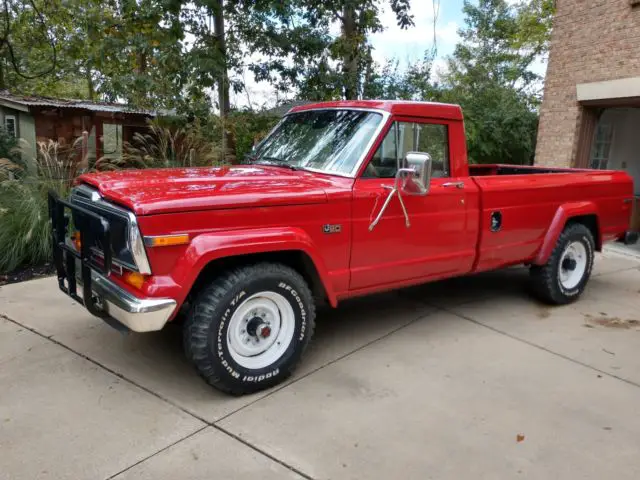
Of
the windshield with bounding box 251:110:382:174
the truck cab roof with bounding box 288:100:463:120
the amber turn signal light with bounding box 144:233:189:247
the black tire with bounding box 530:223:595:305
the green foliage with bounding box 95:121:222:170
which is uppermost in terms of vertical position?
the truck cab roof with bounding box 288:100:463:120

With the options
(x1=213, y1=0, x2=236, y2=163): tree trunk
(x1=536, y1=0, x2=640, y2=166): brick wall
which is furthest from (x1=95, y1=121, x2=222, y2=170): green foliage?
(x1=536, y1=0, x2=640, y2=166): brick wall

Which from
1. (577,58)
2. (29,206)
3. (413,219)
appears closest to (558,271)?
(413,219)

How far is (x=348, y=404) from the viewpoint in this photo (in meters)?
3.27

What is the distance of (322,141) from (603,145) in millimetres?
10473

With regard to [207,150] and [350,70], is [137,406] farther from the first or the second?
[350,70]

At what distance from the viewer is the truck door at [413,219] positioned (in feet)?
12.3

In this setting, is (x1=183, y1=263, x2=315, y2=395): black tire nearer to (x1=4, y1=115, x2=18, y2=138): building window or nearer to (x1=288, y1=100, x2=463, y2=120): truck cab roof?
(x1=288, y1=100, x2=463, y2=120): truck cab roof

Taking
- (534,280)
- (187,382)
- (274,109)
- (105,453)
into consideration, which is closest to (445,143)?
(534,280)

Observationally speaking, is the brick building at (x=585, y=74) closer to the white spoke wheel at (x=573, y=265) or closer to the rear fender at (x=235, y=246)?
the white spoke wheel at (x=573, y=265)

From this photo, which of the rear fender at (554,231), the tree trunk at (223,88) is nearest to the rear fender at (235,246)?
the rear fender at (554,231)

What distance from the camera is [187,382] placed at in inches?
137

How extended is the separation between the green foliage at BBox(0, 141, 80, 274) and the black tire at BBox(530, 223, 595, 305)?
217 inches

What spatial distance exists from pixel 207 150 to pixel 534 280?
569cm

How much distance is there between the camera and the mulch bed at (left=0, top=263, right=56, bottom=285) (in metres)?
5.76
